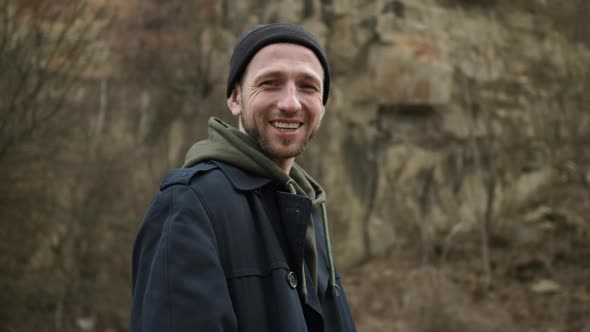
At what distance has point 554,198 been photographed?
42.4 ft

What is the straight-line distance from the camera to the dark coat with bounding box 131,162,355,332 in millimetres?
1500

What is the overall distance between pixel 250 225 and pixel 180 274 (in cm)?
25

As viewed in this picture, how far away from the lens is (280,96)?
6.14 feet

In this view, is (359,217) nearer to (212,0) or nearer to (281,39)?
(212,0)

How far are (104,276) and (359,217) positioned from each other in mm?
5274

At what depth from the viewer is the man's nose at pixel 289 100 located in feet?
6.07

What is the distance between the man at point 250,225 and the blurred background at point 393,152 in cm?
745

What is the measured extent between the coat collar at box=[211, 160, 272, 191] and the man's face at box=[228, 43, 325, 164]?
12cm

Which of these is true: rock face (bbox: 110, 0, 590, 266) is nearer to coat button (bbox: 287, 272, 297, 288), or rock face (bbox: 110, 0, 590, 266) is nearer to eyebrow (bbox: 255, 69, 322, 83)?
eyebrow (bbox: 255, 69, 322, 83)

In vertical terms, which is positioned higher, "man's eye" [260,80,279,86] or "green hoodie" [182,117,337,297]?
"man's eye" [260,80,279,86]

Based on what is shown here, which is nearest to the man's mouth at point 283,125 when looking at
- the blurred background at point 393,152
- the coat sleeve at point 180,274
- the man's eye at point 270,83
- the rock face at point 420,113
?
the man's eye at point 270,83

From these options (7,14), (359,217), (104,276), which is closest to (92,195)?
(104,276)

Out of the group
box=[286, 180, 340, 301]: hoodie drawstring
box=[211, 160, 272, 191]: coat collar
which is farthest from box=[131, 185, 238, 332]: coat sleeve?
box=[286, 180, 340, 301]: hoodie drawstring

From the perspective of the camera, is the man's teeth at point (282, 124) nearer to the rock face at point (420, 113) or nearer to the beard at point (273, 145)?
the beard at point (273, 145)
